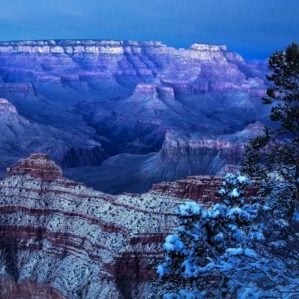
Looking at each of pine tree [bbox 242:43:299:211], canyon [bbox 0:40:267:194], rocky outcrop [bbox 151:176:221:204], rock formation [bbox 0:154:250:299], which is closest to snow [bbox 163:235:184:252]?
pine tree [bbox 242:43:299:211]

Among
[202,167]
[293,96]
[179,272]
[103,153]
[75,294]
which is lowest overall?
[179,272]

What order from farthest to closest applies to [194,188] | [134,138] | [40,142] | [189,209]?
[134,138], [40,142], [194,188], [189,209]

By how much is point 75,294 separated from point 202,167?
60.7m

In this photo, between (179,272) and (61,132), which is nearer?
→ (179,272)

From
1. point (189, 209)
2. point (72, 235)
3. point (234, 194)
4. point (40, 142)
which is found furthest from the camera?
point (40, 142)

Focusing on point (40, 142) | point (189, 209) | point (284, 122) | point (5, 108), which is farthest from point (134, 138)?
point (189, 209)

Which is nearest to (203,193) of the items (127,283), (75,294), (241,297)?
(127,283)

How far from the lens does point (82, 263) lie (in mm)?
35906

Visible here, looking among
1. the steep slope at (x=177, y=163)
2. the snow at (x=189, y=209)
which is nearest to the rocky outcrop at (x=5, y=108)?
the steep slope at (x=177, y=163)

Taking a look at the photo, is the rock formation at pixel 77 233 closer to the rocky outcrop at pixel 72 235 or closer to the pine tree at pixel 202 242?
the rocky outcrop at pixel 72 235

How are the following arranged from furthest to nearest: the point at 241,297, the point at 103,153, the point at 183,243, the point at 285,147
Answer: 1. the point at 103,153
2. the point at 285,147
3. the point at 183,243
4. the point at 241,297

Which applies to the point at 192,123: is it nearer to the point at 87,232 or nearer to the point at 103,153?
the point at 103,153

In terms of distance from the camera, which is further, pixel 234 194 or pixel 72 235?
pixel 72 235

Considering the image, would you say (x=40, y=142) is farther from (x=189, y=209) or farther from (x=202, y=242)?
(x=189, y=209)
